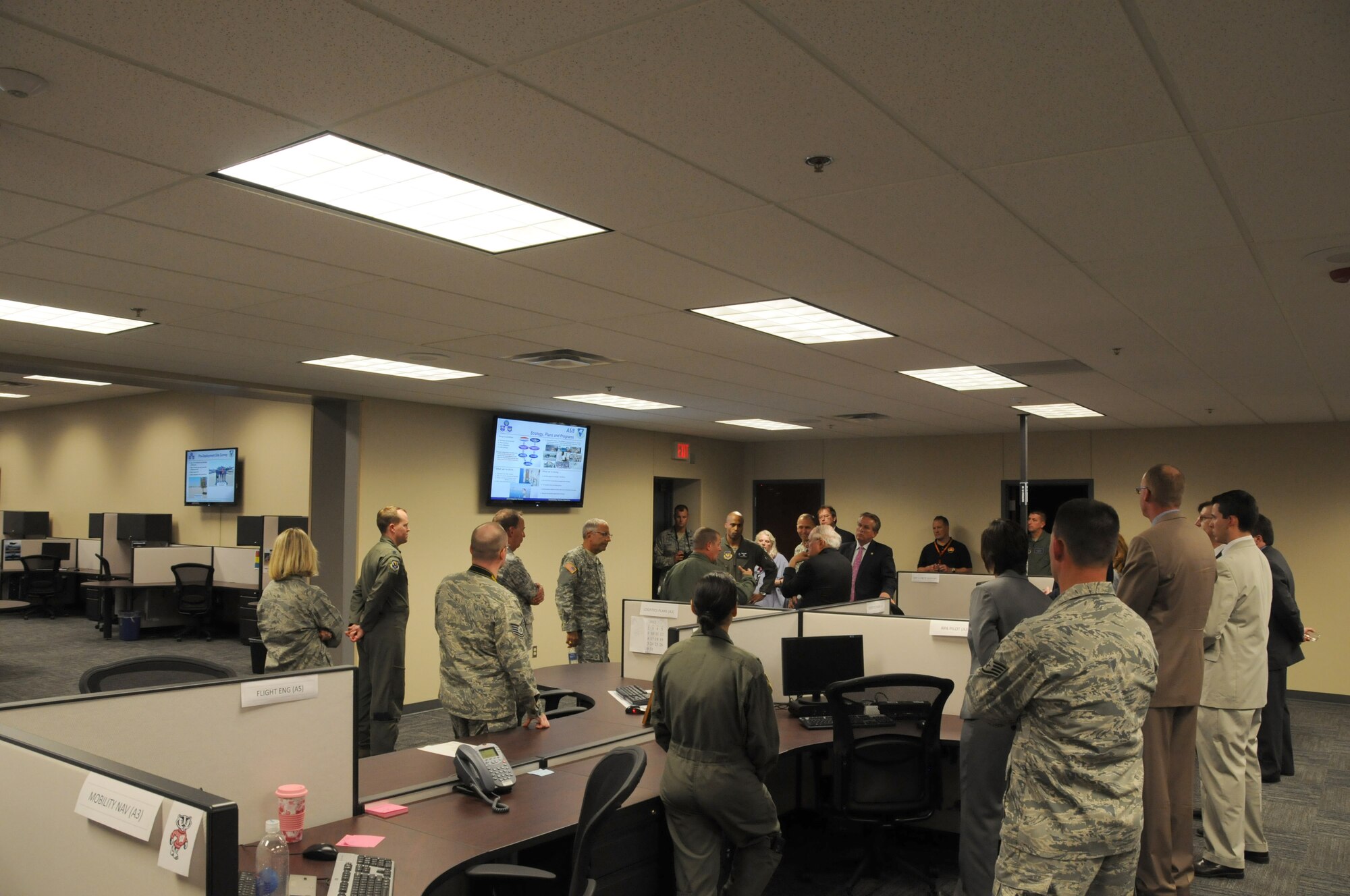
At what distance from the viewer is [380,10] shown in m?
1.63

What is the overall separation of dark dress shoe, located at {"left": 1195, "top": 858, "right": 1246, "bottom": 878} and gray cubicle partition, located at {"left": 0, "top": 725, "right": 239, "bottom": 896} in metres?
4.32

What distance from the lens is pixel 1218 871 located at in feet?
13.7

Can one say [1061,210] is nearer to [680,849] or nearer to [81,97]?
[680,849]

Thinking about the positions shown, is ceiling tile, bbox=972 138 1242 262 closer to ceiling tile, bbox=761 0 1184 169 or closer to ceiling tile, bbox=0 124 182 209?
ceiling tile, bbox=761 0 1184 169

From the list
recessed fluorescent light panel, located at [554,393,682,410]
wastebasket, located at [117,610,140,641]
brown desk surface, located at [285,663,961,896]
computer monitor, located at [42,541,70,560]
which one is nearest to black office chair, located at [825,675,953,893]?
brown desk surface, located at [285,663,961,896]

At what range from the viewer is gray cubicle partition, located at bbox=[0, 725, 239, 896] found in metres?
1.36

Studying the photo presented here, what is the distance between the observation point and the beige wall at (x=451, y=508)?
740cm

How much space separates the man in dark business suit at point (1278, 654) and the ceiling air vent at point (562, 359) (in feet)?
12.5

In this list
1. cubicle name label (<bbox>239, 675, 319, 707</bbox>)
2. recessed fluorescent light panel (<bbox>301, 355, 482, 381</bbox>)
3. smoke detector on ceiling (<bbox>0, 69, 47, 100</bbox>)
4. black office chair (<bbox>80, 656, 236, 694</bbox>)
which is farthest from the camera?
Result: recessed fluorescent light panel (<bbox>301, 355, 482, 381</bbox>)

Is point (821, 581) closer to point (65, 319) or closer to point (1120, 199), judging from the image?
point (1120, 199)

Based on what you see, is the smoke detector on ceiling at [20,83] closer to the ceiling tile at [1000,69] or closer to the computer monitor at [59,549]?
the ceiling tile at [1000,69]

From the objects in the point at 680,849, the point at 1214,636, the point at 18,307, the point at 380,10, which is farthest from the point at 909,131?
the point at 18,307

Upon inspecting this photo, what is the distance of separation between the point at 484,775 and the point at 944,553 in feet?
25.4

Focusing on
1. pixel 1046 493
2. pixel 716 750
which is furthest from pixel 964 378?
pixel 1046 493
